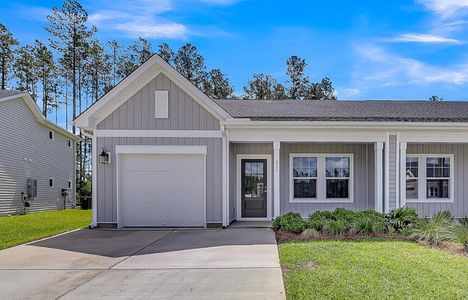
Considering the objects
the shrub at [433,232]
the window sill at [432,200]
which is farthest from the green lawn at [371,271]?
the window sill at [432,200]

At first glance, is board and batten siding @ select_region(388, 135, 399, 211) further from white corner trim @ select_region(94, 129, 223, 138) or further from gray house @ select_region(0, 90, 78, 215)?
gray house @ select_region(0, 90, 78, 215)

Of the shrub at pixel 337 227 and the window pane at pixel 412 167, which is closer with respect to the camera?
the shrub at pixel 337 227

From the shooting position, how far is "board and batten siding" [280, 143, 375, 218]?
13242 millimetres

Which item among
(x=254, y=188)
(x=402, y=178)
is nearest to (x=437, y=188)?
(x=402, y=178)

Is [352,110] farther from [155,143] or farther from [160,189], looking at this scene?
[160,189]

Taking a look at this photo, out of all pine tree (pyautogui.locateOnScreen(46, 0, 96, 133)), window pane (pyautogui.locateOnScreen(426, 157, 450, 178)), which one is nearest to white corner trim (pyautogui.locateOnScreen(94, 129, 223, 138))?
window pane (pyautogui.locateOnScreen(426, 157, 450, 178))

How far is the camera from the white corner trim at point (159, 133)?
11.3 meters

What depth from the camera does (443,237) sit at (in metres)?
8.49

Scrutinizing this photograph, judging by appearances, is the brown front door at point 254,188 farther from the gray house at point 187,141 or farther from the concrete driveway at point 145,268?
the concrete driveway at point 145,268

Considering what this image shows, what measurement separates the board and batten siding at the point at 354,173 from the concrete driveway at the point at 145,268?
143 inches

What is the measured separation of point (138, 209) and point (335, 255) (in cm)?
647

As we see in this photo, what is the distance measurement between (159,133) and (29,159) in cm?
1171

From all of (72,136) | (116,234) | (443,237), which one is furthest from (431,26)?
(72,136)

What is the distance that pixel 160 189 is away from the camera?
38.1 feet
